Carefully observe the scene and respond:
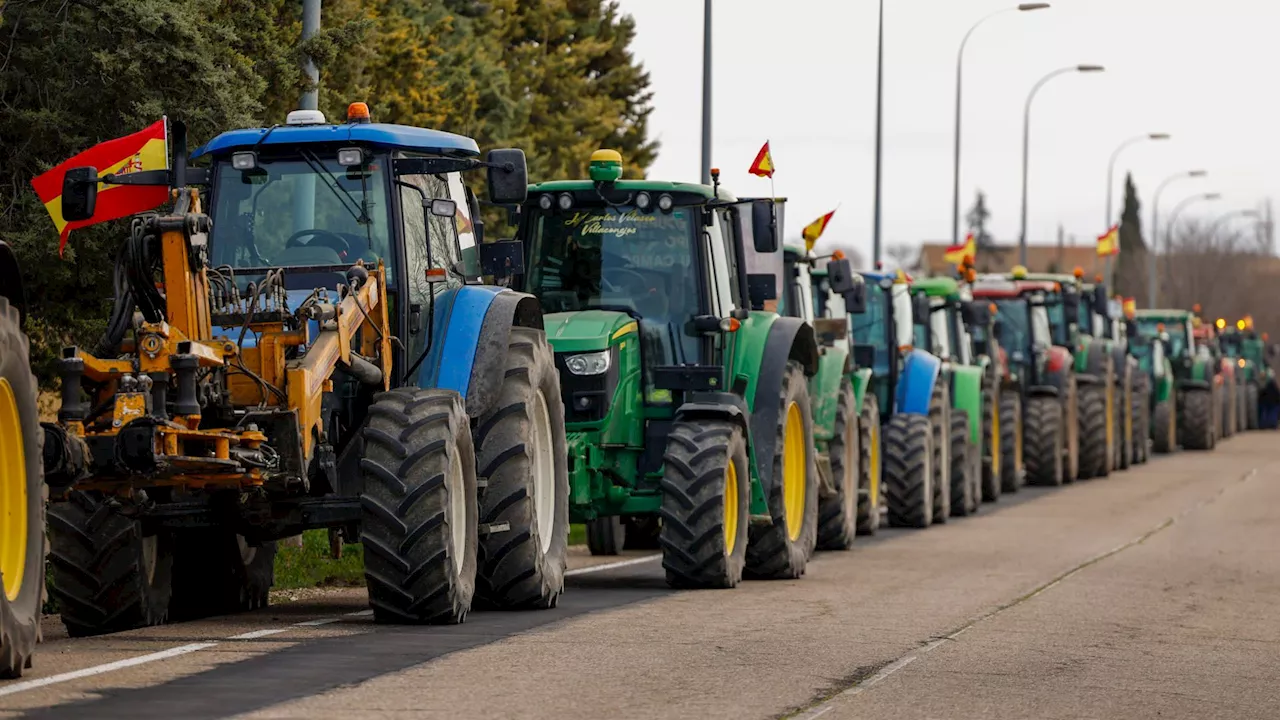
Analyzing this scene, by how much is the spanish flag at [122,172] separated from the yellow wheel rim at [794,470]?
5885 mm

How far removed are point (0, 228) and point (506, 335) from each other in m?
→ 7.12

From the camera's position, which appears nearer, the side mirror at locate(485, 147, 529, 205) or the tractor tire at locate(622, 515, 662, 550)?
the side mirror at locate(485, 147, 529, 205)

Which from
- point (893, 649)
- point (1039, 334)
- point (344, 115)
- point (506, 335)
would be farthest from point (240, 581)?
point (1039, 334)

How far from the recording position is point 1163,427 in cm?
4644

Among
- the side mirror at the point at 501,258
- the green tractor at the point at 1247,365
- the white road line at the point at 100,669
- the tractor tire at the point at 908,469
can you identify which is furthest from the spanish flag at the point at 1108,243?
the white road line at the point at 100,669

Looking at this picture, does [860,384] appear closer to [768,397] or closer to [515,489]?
[768,397]

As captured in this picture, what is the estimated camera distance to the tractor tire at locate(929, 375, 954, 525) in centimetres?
2591

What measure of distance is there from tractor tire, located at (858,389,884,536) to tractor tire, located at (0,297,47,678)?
44.1ft

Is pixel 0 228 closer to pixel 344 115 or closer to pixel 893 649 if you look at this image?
pixel 344 115

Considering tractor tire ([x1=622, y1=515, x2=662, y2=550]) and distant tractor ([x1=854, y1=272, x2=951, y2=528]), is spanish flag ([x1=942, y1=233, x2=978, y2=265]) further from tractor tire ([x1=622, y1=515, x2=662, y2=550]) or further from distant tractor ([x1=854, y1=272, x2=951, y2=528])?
tractor tire ([x1=622, y1=515, x2=662, y2=550])

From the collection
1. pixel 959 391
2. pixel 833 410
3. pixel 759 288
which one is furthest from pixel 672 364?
pixel 959 391

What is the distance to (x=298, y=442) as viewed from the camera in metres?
12.0

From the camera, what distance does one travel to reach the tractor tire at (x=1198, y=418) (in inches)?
1887

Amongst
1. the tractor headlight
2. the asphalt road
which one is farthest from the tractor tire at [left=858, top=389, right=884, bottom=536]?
the tractor headlight
